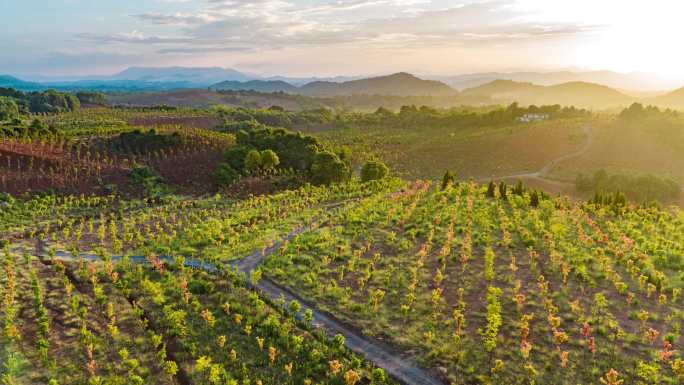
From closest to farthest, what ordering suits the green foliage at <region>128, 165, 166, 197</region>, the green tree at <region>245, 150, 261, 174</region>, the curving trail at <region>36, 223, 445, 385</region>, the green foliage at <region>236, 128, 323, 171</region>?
the curving trail at <region>36, 223, 445, 385</region>
the green foliage at <region>128, 165, 166, 197</region>
the green tree at <region>245, 150, 261, 174</region>
the green foliage at <region>236, 128, 323, 171</region>

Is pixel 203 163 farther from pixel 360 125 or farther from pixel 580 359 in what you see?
pixel 360 125

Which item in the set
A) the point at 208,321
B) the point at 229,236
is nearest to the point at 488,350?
the point at 208,321

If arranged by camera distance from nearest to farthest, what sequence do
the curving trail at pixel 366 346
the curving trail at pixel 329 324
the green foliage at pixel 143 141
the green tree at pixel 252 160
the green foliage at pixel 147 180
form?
1. the curving trail at pixel 366 346
2. the curving trail at pixel 329 324
3. the green foliage at pixel 147 180
4. the green tree at pixel 252 160
5. the green foliage at pixel 143 141

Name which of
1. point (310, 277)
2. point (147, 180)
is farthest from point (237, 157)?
point (310, 277)

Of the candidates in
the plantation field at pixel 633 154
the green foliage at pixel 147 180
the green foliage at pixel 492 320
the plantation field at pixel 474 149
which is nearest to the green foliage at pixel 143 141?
the green foliage at pixel 147 180

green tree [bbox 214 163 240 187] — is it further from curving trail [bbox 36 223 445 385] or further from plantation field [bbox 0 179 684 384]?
curving trail [bbox 36 223 445 385]

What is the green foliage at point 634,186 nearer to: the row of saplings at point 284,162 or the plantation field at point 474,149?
the plantation field at point 474,149

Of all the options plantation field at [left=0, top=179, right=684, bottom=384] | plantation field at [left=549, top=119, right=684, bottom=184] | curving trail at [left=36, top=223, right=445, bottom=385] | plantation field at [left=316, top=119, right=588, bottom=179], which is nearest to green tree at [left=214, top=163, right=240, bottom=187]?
plantation field at [left=0, top=179, right=684, bottom=384]

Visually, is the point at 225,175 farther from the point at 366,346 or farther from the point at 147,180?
the point at 366,346

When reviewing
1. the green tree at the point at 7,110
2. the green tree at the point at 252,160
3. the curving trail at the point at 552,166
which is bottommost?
the curving trail at the point at 552,166

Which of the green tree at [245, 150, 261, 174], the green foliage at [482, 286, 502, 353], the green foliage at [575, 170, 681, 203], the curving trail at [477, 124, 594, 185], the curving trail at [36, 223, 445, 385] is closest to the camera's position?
the curving trail at [36, 223, 445, 385]
